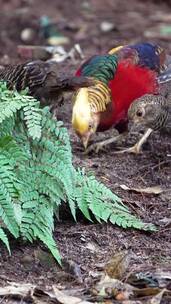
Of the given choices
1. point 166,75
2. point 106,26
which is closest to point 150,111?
point 166,75

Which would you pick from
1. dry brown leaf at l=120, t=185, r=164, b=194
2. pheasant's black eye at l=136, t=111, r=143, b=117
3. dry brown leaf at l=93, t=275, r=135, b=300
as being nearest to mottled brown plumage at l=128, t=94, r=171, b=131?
pheasant's black eye at l=136, t=111, r=143, b=117

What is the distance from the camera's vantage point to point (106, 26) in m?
10.3

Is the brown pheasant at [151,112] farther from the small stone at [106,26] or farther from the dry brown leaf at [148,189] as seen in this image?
the small stone at [106,26]

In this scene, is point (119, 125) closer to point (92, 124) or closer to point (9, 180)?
point (92, 124)

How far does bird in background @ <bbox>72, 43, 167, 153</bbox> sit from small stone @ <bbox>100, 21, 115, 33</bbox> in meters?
4.02

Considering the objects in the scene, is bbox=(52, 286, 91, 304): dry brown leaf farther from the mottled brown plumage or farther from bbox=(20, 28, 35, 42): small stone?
bbox=(20, 28, 35, 42): small stone

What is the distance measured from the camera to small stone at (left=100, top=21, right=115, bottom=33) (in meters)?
10.2

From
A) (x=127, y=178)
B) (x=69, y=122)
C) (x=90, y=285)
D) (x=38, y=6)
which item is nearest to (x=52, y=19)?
(x=38, y=6)

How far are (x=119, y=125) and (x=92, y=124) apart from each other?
42cm

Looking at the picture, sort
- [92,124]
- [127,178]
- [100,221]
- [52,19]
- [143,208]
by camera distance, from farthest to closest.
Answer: [52,19], [92,124], [127,178], [143,208], [100,221]

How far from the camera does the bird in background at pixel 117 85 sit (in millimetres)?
5609

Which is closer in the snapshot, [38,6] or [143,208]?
[143,208]

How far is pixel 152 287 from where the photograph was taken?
350 centimetres

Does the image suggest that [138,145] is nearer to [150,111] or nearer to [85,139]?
[150,111]
